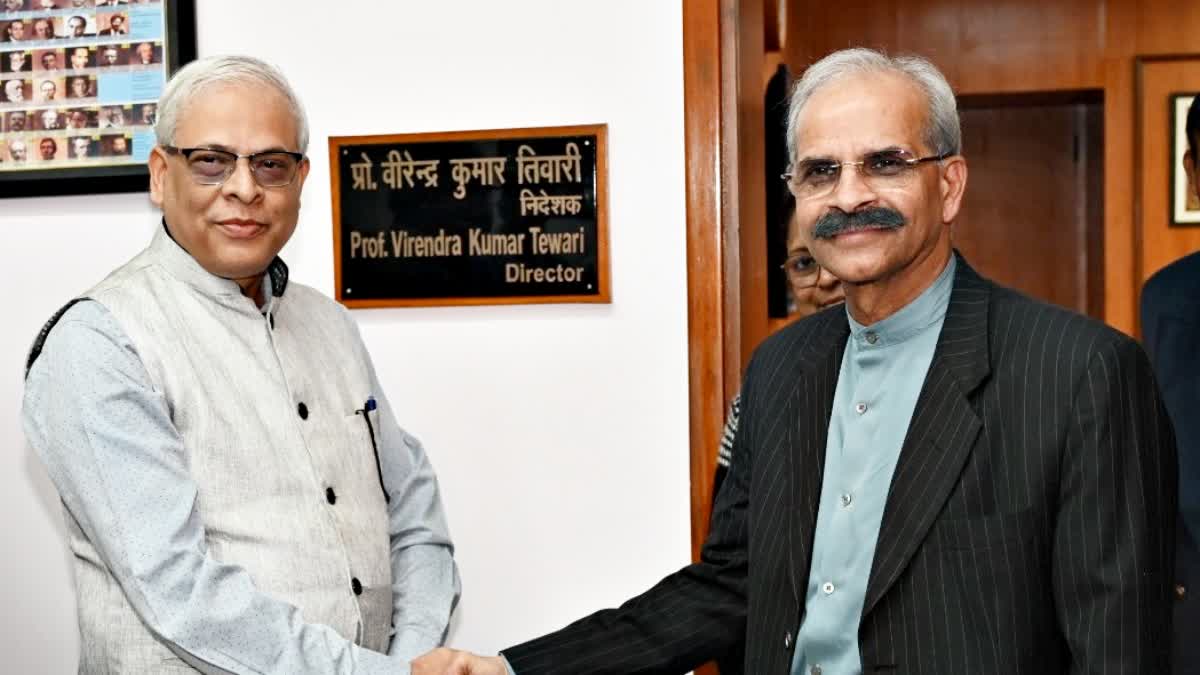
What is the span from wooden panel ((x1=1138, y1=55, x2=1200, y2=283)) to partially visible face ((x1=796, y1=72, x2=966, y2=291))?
4546 millimetres

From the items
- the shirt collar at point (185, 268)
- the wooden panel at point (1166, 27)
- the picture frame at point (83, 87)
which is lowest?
the shirt collar at point (185, 268)

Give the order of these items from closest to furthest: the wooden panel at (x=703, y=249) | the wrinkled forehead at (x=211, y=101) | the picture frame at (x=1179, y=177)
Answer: the wrinkled forehead at (x=211, y=101) < the wooden panel at (x=703, y=249) < the picture frame at (x=1179, y=177)

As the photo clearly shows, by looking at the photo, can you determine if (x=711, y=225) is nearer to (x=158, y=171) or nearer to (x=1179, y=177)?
(x=158, y=171)

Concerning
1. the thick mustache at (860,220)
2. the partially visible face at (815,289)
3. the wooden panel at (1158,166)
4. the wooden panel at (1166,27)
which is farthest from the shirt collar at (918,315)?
the wooden panel at (1166,27)

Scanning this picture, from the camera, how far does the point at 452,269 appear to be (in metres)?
2.72

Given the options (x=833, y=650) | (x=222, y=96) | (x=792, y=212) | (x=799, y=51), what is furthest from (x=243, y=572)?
(x=799, y=51)

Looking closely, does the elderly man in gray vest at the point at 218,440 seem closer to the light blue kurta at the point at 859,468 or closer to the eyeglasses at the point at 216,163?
the eyeglasses at the point at 216,163

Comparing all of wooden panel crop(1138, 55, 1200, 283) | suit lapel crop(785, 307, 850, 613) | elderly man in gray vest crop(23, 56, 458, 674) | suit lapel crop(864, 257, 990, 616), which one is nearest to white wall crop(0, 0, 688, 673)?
elderly man in gray vest crop(23, 56, 458, 674)

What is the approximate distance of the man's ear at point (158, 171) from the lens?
6.00 ft

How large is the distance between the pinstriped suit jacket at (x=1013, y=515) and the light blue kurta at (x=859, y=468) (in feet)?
0.08

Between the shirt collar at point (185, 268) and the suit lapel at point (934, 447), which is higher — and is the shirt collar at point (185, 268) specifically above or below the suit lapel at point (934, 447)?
above

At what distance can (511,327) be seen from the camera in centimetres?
272

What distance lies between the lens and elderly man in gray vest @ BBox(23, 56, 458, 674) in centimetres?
166

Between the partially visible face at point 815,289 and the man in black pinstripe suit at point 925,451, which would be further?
the partially visible face at point 815,289
